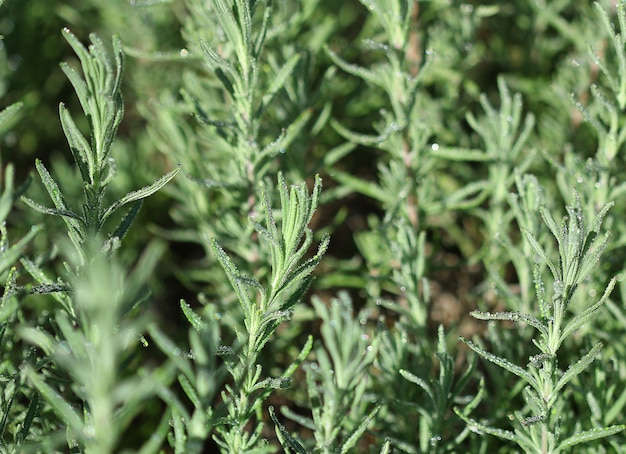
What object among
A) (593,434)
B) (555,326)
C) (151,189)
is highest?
(151,189)

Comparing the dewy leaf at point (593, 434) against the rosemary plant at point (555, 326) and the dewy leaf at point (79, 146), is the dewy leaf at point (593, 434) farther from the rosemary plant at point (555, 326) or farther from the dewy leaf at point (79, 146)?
the dewy leaf at point (79, 146)

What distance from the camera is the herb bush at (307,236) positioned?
0.63 metres

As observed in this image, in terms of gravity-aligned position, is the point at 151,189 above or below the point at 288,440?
above

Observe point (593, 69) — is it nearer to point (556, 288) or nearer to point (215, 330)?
point (556, 288)

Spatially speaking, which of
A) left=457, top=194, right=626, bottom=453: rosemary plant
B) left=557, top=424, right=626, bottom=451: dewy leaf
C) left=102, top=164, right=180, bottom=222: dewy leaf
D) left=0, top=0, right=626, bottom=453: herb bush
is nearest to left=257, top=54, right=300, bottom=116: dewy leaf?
left=0, top=0, right=626, bottom=453: herb bush

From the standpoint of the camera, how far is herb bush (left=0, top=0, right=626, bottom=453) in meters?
0.63

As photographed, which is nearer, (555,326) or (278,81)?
(555,326)

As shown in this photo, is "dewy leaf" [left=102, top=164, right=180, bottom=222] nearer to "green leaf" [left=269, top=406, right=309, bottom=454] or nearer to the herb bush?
the herb bush

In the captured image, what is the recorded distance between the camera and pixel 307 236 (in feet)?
2.12

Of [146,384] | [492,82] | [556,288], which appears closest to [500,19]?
[492,82]

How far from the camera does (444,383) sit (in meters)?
0.74

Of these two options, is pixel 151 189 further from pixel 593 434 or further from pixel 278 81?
pixel 593 434

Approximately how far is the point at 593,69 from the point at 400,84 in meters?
0.49

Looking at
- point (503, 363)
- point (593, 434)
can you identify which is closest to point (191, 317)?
point (503, 363)
